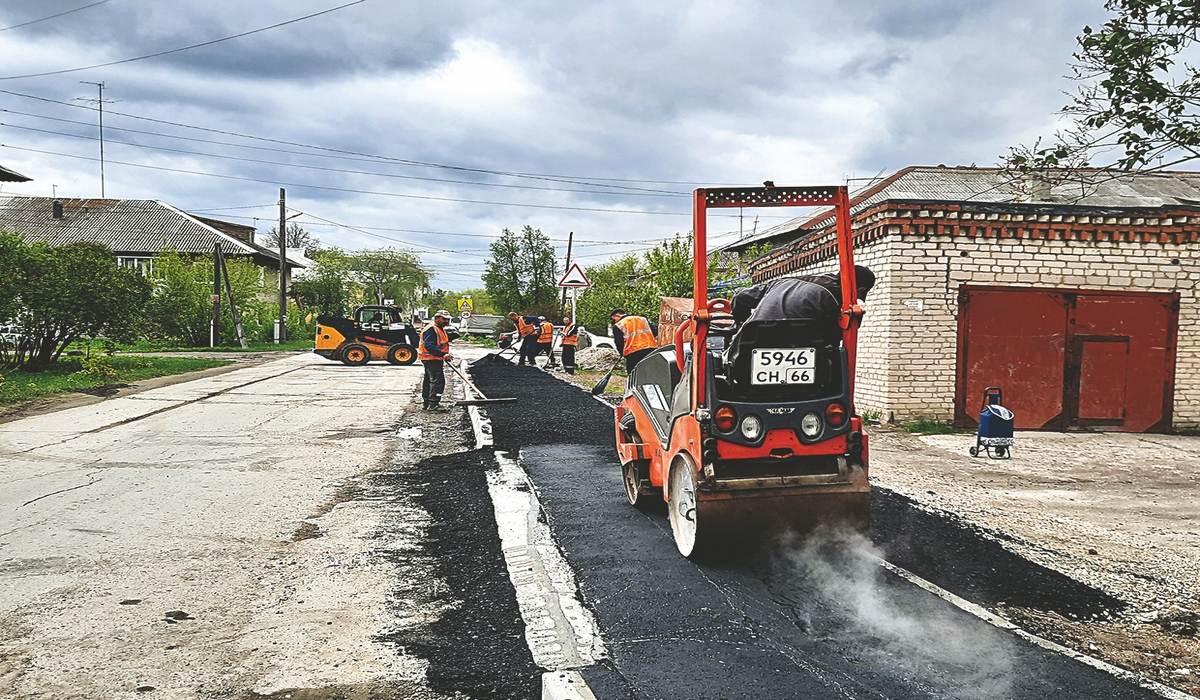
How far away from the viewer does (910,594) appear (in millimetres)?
4816

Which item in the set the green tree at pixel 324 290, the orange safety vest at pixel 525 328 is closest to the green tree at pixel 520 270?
the green tree at pixel 324 290

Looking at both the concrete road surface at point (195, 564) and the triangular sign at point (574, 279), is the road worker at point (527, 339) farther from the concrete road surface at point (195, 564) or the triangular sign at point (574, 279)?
the concrete road surface at point (195, 564)

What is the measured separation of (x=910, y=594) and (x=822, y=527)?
0.62 metres

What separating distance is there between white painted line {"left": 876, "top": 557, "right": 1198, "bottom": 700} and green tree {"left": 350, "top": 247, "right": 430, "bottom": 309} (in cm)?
7536

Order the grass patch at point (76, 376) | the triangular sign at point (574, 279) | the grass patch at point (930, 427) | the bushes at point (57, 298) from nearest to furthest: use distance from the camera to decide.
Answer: the grass patch at point (930, 427) < the grass patch at point (76, 376) < the bushes at point (57, 298) < the triangular sign at point (574, 279)

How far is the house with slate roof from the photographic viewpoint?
52.6m

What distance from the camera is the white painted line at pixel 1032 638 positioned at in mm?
3689

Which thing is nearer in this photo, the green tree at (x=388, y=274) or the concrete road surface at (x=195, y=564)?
the concrete road surface at (x=195, y=564)

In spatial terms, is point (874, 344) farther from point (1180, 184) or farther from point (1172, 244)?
point (1180, 184)

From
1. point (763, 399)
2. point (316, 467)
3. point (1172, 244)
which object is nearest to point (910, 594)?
point (763, 399)

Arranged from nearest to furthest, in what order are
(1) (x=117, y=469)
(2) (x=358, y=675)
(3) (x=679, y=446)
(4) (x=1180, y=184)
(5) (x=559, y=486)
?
(2) (x=358, y=675) → (3) (x=679, y=446) → (5) (x=559, y=486) → (1) (x=117, y=469) → (4) (x=1180, y=184)

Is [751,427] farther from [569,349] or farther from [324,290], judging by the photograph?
[324,290]

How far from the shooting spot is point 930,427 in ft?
38.3

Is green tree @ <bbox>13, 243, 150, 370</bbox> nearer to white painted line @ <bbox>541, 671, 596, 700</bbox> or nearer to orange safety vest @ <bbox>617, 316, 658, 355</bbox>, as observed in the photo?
orange safety vest @ <bbox>617, 316, 658, 355</bbox>
